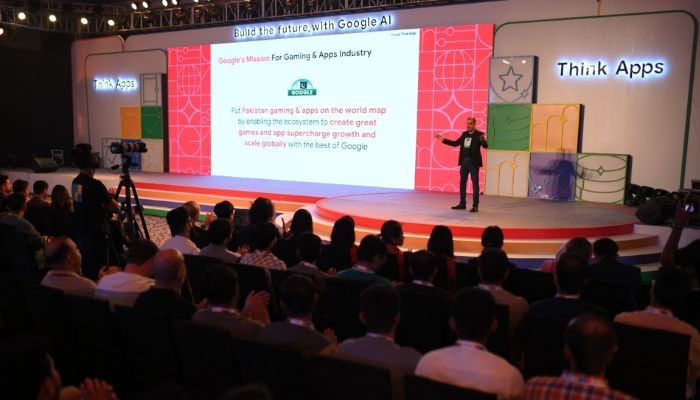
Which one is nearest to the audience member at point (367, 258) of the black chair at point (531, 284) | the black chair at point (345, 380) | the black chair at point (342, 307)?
the black chair at point (342, 307)

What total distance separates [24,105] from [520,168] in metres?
12.3

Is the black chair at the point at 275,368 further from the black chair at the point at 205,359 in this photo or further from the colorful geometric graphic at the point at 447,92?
the colorful geometric graphic at the point at 447,92

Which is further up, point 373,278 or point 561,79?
point 561,79

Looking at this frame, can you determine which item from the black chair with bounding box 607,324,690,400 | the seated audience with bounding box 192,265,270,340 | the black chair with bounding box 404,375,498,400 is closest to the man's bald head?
the seated audience with bounding box 192,265,270,340

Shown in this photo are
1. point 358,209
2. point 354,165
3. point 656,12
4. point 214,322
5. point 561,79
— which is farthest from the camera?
point 354,165

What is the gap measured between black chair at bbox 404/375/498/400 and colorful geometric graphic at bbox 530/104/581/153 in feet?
28.2

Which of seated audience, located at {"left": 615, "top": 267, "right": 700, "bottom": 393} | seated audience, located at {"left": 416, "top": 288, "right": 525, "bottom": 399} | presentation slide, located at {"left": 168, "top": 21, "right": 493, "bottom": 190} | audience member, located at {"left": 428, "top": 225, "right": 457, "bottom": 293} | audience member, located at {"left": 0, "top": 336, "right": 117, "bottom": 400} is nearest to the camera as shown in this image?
audience member, located at {"left": 0, "top": 336, "right": 117, "bottom": 400}

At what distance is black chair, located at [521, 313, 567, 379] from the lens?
8.49 feet

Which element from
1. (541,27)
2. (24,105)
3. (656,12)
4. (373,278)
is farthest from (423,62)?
(24,105)

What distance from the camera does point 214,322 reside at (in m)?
2.63

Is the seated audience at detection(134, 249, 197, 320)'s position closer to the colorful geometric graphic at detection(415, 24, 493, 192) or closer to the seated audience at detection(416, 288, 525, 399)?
the seated audience at detection(416, 288, 525, 399)

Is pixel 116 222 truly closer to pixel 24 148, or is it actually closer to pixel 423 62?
pixel 423 62

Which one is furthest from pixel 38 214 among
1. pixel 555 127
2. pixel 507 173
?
pixel 555 127

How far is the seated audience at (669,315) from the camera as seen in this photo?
2.73 meters
